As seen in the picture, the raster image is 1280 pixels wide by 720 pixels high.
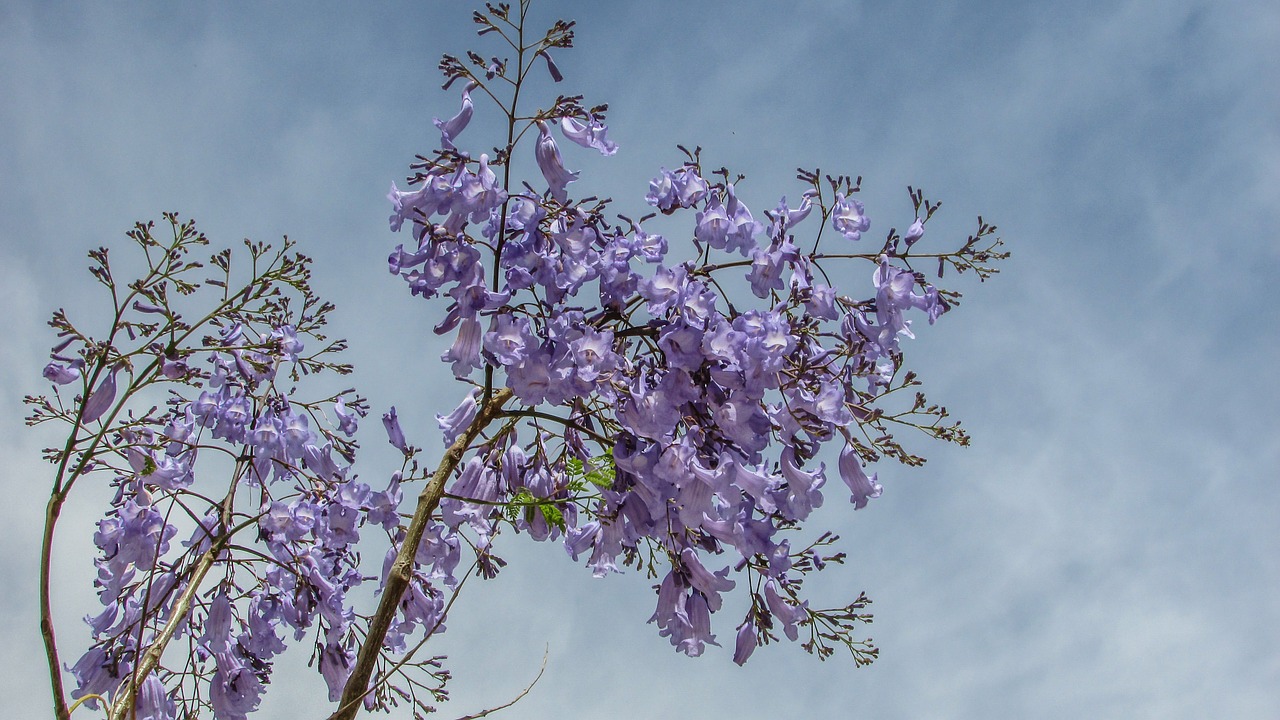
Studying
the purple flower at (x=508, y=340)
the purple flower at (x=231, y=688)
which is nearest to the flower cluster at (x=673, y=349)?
the purple flower at (x=508, y=340)

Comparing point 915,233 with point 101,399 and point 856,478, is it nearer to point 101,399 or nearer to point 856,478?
point 856,478

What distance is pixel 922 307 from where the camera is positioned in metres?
3.94

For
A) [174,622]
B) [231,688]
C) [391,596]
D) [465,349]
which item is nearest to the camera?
[391,596]

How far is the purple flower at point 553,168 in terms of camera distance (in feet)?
12.2

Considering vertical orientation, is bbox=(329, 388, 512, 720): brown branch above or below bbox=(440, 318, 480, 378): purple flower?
below

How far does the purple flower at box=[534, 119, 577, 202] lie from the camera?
373cm

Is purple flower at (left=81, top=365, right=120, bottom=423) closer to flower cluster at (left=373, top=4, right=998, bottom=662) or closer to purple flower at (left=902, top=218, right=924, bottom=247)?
flower cluster at (left=373, top=4, right=998, bottom=662)

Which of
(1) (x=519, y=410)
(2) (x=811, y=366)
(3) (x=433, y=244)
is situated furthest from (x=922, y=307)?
(3) (x=433, y=244)

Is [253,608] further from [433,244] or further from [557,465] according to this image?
[433,244]

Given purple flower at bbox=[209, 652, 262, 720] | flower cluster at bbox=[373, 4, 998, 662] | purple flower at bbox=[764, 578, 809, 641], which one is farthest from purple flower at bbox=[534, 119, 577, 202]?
purple flower at bbox=[209, 652, 262, 720]

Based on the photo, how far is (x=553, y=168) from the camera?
3.73 m

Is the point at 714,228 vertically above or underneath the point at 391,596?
above

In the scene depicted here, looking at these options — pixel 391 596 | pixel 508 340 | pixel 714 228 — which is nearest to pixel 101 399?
pixel 391 596

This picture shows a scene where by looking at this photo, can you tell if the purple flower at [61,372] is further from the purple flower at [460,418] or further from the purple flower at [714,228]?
the purple flower at [714,228]
